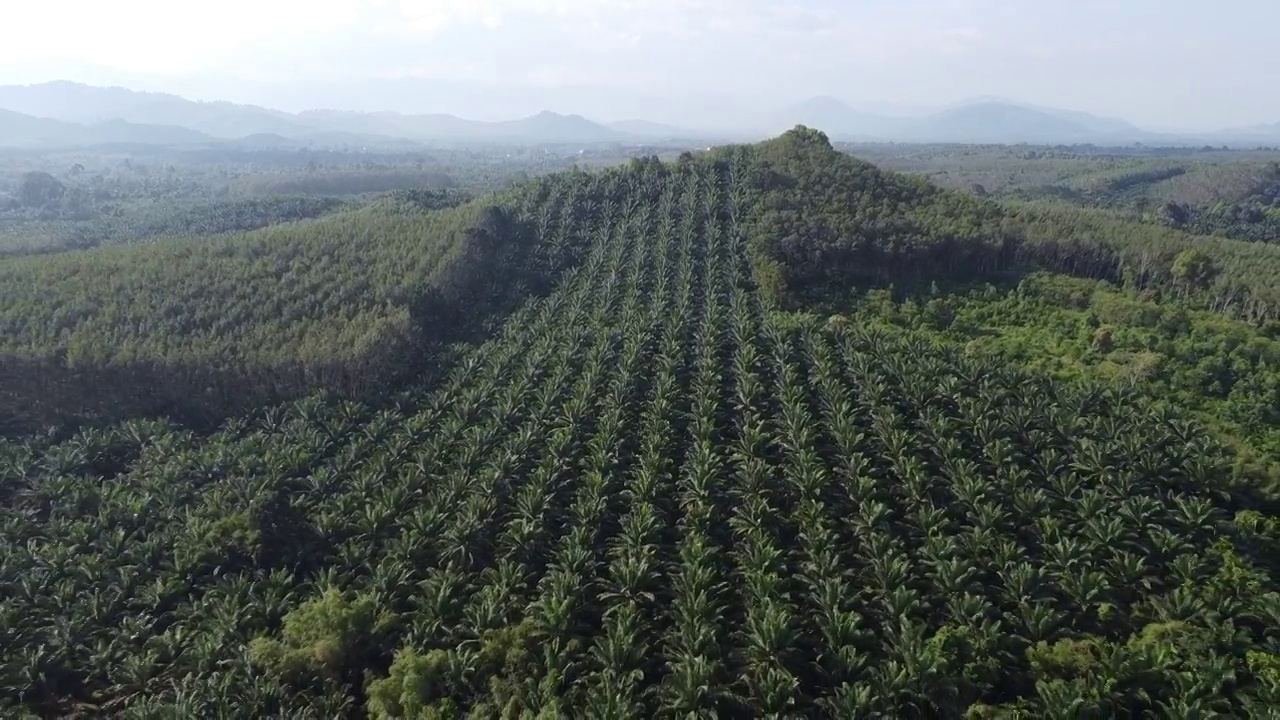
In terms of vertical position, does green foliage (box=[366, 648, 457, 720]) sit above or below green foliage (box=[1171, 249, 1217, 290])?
below

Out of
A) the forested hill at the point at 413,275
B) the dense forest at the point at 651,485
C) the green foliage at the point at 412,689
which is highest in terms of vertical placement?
the forested hill at the point at 413,275

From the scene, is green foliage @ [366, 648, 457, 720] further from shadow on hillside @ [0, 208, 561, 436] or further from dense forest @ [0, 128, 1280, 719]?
shadow on hillside @ [0, 208, 561, 436]

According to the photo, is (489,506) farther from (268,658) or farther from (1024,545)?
(1024,545)

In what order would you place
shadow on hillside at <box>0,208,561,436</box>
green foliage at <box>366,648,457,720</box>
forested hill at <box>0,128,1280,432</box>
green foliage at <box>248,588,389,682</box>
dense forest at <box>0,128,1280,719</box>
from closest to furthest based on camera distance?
green foliage at <box>366,648,457,720</box> → dense forest at <box>0,128,1280,719</box> → green foliage at <box>248,588,389,682</box> → shadow on hillside at <box>0,208,561,436</box> → forested hill at <box>0,128,1280,432</box>

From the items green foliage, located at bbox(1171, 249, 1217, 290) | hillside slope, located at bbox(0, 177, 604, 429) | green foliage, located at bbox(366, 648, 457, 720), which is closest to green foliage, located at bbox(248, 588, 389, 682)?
green foliage, located at bbox(366, 648, 457, 720)

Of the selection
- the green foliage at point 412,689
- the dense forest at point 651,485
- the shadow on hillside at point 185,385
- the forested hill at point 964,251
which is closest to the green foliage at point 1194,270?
the forested hill at point 964,251

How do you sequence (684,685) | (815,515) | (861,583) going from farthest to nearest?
(815,515)
(861,583)
(684,685)

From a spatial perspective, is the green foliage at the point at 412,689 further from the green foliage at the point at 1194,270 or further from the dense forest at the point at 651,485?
the green foliage at the point at 1194,270

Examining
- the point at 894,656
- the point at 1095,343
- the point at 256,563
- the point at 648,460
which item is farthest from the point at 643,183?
the point at 894,656
